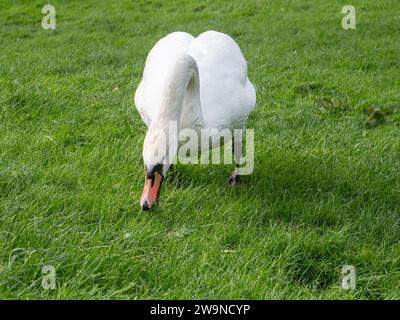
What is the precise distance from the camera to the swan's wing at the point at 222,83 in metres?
4.31

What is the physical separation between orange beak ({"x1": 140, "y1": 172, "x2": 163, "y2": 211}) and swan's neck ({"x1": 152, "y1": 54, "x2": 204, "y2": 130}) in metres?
0.40

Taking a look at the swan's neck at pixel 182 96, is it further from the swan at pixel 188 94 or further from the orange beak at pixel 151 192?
the orange beak at pixel 151 192

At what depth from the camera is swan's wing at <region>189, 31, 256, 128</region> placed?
4309mm

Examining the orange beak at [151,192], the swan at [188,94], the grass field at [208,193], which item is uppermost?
the swan at [188,94]

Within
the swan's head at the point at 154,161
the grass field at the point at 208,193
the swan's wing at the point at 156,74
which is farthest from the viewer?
the swan's wing at the point at 156,74

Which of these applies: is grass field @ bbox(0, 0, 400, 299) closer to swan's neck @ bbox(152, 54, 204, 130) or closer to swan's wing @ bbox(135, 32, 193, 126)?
swan's wing @ bbox(135, 32, 193, 126)

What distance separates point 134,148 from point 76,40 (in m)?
6.61

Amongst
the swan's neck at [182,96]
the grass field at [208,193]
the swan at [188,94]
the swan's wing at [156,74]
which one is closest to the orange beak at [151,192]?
the swan at [188,94]

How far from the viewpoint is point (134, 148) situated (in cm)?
515

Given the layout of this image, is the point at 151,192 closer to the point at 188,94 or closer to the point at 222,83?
the point at 188,94

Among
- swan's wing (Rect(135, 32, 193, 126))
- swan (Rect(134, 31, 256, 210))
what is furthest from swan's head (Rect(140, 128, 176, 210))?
swan's wing (Rect(135, 32, 193, 126))

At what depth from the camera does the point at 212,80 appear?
177 inches

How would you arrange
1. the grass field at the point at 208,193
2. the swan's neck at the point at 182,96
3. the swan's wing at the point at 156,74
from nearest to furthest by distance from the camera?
the grass field at the point at 208,193, the swan's neck at the point at 182,96, the swan's wing at the point at 156,74
